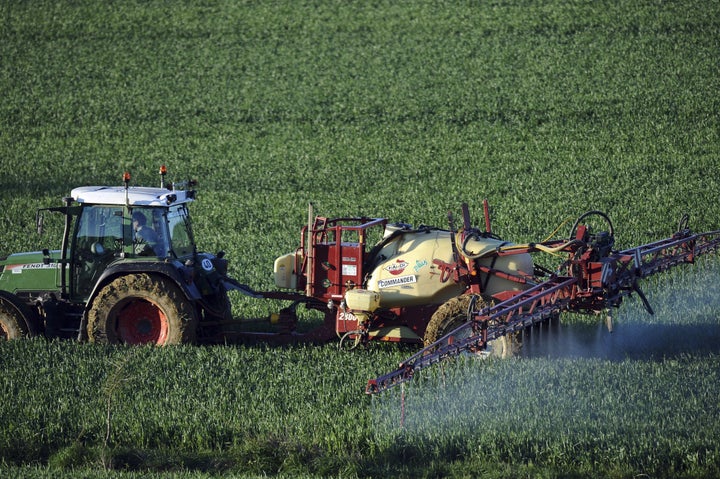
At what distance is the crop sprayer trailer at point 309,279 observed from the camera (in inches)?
511

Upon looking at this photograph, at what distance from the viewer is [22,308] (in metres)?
14.0

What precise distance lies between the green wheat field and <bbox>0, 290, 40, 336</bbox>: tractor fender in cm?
31

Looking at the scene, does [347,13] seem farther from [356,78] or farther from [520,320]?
[520,320]

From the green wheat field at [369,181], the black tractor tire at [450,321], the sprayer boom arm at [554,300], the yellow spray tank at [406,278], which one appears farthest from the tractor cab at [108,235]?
the sprayer boom arm at [554,300]

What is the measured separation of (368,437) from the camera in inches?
412

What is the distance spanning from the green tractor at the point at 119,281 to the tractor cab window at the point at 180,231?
0.05 feet

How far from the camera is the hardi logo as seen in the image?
13.5 metres

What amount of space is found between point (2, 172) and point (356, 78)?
487 inches

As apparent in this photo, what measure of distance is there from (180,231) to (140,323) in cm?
149

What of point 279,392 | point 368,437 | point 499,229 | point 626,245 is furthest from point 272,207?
point 368,437

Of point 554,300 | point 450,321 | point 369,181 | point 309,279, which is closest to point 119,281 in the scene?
point 309,279

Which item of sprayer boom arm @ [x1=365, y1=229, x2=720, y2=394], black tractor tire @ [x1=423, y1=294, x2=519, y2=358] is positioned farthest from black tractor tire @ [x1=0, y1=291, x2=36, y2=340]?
sprayer boom arm @ [x1=365, y1=229, x2=720, y2=394]

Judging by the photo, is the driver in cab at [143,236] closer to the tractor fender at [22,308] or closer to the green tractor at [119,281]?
the green tractor at [119,281]

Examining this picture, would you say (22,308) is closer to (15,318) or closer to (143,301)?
(15,318)
